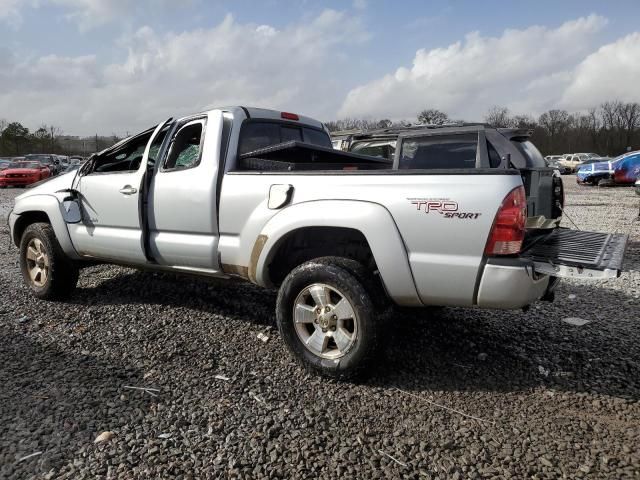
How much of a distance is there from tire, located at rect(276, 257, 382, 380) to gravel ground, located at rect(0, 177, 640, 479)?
0.17 meters

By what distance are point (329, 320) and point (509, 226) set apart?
1311 mm

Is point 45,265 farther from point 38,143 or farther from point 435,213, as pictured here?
point 38,143

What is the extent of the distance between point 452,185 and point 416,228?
13.1 inches

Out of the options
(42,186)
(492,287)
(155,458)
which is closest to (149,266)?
(42,186)

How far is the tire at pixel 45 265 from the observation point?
512 cm

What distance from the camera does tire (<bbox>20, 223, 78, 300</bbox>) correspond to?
16.8ft

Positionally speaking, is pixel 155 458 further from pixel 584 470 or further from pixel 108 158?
pixel 108 158

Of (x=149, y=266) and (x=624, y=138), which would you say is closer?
(x=149, y=266)

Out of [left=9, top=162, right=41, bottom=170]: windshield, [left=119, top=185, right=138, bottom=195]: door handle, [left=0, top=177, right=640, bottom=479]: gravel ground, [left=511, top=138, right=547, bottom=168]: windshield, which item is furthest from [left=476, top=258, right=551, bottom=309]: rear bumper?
[left=9, top=162, right=41, bottom=170]: windshield

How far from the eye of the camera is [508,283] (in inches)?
113

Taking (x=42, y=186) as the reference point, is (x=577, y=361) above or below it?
below

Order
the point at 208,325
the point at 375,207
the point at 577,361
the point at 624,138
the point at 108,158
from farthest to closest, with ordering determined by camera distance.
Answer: the point at 624,138, the point at 108,158, the point at 208,325, the point at 577,361, the point at 375,207

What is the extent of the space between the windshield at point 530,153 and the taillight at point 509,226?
1.86 metres

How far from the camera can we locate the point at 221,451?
2629 millimetres
